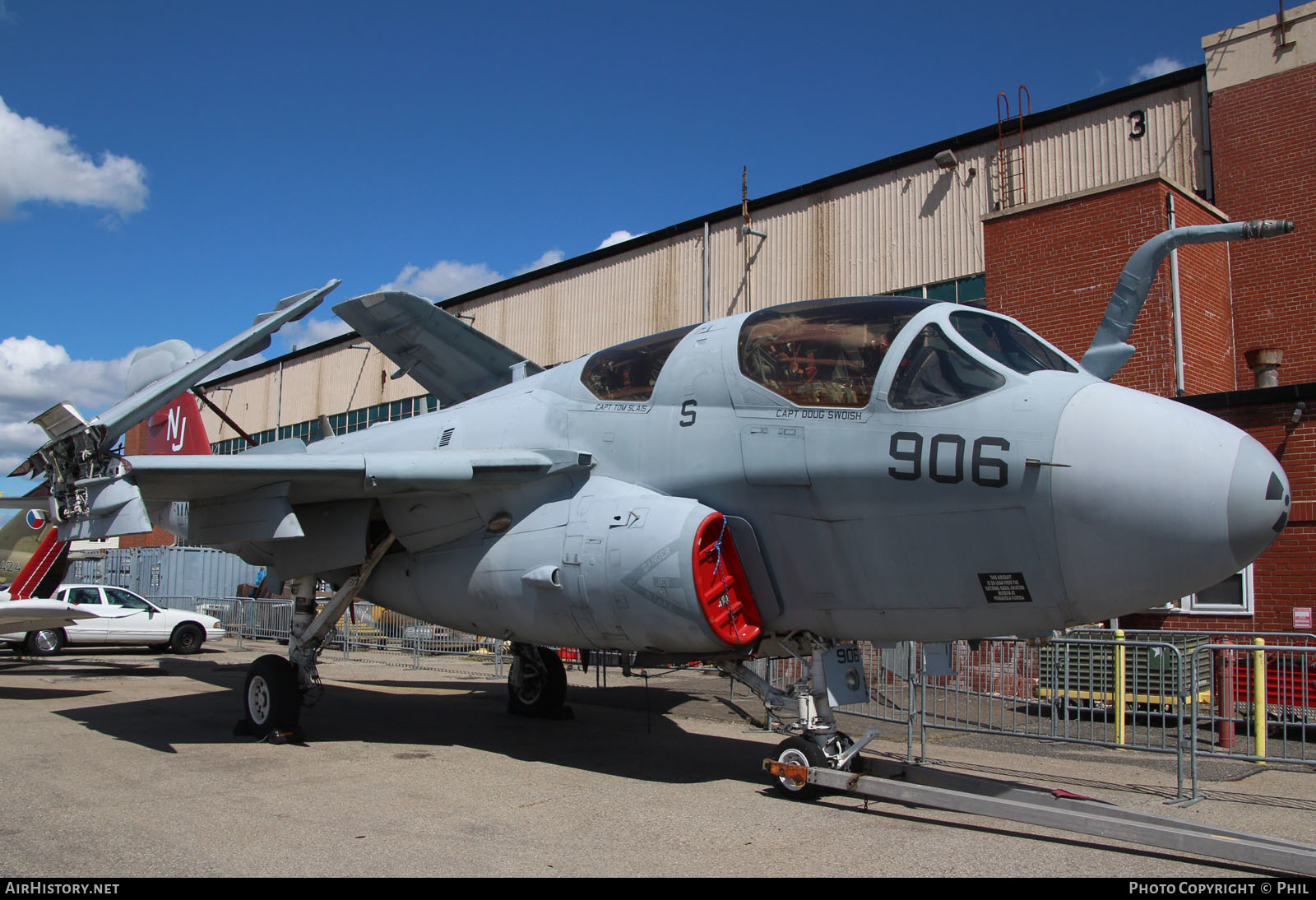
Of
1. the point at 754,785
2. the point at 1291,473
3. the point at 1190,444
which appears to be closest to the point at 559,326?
the point at 1291,473

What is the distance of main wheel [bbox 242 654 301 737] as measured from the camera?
854cm

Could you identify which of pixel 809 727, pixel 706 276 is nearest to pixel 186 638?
pixel 706 276

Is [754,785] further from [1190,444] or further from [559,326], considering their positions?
[559,326]

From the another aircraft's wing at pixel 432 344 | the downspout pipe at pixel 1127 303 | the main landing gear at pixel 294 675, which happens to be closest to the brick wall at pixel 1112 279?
the downspout pipe at pixel 1127 303

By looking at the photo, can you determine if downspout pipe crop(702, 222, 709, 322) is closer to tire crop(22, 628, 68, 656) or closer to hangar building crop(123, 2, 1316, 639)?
hangar building crop(123, 2, 1316, 639)

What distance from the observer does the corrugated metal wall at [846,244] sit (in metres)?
16.6

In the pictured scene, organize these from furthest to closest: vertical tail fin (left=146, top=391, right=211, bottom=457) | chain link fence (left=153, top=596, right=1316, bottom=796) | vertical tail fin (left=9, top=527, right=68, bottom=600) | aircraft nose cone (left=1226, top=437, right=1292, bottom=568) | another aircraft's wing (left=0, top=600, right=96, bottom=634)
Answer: vertical tail fin (left=9, top=527, right=68, bottom=600) → another aircraft's wing (left=0, top=600, right=96, bottom=634) → vertical tail fin (left=146, top=391, right=211, bottom=457) → chain link fence (left=153, top=596, right=1316, bottom=796) → aircraft nose cone (left=1226, top=437, right=1292, bottom=568)

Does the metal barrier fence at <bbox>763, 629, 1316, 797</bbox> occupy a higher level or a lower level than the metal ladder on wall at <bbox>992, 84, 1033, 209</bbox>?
lower

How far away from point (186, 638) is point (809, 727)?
1827cm

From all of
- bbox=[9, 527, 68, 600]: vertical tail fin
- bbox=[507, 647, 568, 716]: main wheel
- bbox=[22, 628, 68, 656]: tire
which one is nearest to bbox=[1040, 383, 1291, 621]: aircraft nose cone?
bbox=[507, 647, 568, 716]: main wheel

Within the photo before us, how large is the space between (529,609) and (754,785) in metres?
2.17

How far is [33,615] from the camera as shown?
14.0 metres

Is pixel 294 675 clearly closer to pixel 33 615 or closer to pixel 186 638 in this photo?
pixel 33 615

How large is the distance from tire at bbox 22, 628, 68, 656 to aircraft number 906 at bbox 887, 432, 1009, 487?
18479mm
